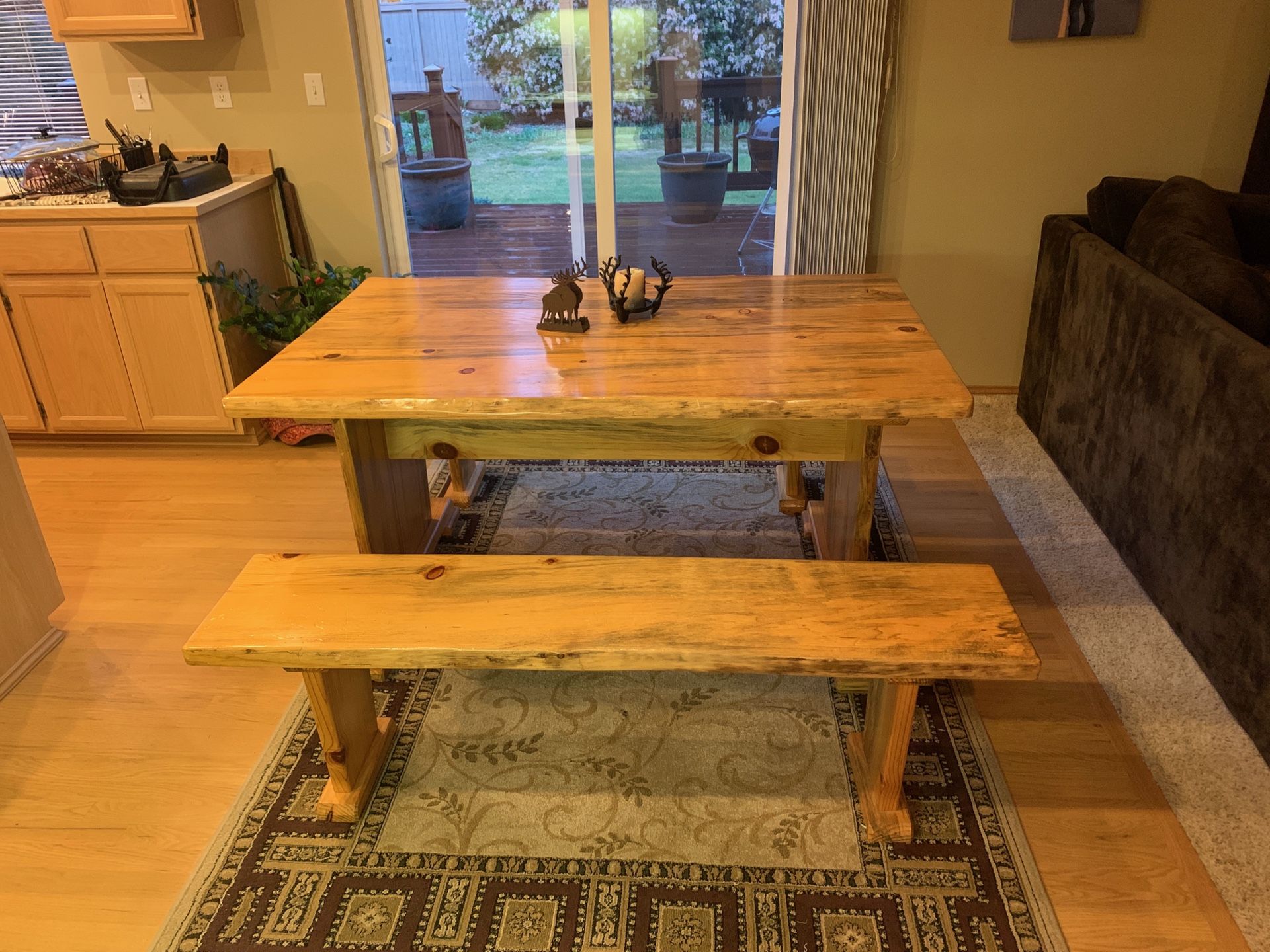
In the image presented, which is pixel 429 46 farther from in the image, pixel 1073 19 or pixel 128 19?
pixel 1073 19

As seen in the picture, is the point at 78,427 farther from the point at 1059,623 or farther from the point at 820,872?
the point at 1059,623

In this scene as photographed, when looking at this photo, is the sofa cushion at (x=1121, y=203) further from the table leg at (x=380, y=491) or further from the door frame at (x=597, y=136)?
the table leg at (x=380, y=491)

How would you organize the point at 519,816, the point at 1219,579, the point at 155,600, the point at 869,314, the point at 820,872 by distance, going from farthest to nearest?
the point at 155,600 < the point at 869,314 < the point at 1219,579 < the point at 519,816 < the point at 820,872

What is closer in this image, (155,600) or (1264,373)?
(1264,373)

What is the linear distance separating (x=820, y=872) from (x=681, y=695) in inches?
22.8

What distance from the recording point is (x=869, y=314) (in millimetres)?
2303

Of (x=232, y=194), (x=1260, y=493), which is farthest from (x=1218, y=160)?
(x=232, y=194)

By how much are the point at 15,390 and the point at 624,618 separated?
9.83 feet

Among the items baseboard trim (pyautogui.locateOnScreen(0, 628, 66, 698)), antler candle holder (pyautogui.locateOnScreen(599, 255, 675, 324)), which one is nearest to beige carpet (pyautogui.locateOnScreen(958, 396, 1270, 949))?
antler candle holder (pyautogui.locateOnScreen(599, 255, 675, 324))

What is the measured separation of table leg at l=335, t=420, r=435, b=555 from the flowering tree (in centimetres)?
182

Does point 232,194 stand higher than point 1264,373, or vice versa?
point 232,194

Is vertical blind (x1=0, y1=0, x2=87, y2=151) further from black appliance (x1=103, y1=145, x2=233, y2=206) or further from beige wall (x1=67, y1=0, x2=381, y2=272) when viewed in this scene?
black appliance (x1=103, y1=145, x2=233, y2=206)

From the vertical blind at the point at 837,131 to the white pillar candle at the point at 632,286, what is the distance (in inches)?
59.3

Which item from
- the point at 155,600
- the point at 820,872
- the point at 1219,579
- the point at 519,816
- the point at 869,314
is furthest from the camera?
the point at 155,600
